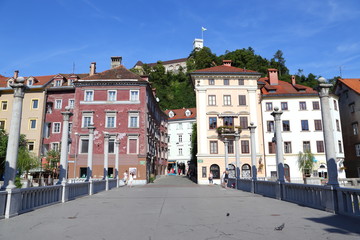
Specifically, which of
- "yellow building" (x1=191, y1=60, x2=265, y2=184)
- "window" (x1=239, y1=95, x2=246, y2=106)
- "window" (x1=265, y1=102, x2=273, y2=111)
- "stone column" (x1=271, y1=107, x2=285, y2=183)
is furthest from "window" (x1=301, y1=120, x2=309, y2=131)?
"stone column" (x1=271, y1=107, x2=285, y2=183)

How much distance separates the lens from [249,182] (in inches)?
784

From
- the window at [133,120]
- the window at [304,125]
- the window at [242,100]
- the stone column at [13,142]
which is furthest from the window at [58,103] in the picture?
the window at [304,125]

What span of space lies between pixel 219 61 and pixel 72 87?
50.7 metres

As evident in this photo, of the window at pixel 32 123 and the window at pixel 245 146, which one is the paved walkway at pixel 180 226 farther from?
the window at pixel 32 123

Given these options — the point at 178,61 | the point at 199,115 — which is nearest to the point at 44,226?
the point at 199,115

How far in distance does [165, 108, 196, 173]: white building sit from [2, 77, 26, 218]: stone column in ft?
178

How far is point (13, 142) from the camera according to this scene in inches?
373

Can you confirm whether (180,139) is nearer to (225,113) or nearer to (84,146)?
(225,113)

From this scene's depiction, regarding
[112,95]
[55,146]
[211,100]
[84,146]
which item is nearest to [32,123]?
[55,146]

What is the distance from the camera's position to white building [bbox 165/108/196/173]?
64.0 metres

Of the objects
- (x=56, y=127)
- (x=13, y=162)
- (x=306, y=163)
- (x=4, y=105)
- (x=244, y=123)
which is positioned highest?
(x=4, y=105)

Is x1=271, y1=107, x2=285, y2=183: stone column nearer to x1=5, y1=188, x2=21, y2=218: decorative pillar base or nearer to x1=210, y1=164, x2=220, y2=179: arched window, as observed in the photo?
x1=5, y1=188, x2=21, y2=218: decorative pillar base

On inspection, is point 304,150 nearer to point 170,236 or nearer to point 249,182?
point 249,182

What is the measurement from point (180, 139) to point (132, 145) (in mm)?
29154
